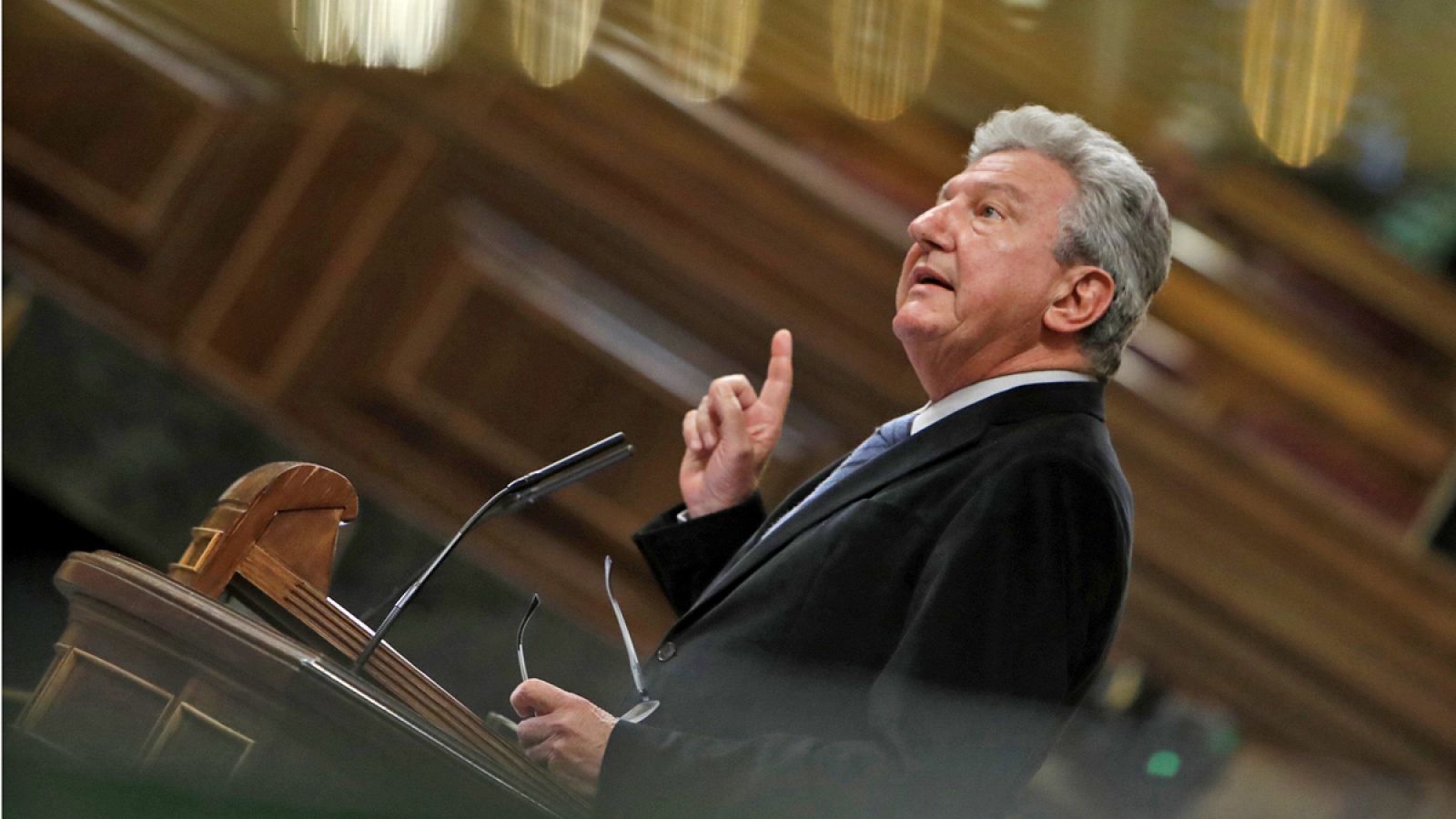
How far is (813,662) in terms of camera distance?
0.94 metres

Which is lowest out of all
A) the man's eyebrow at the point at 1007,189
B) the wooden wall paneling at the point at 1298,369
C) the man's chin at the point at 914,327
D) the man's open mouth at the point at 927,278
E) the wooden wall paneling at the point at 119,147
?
the wooden wall paneling at the point at 119,147

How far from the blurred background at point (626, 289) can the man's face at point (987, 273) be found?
107cm

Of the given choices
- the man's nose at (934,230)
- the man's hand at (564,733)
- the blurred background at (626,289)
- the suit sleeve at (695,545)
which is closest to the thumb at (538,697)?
the man's hand at (564,733)

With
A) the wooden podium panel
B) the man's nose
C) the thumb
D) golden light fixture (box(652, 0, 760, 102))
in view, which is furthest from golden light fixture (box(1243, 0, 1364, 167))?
the wooden podium panel

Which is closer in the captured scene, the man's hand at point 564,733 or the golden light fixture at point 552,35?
the man's hand at point 564,733

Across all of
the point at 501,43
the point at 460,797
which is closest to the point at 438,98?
the point at 501,43

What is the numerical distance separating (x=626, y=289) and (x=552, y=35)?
39cm

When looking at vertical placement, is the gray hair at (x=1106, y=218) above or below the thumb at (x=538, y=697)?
above

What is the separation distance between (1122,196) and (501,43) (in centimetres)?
138

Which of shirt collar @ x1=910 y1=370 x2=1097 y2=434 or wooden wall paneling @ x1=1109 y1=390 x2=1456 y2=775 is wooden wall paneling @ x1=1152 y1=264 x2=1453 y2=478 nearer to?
wooden wall paneling @ x1=1109 y1=390 x2=1456 y2=775

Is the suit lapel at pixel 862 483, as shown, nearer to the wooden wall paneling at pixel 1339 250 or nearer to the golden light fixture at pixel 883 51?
the golden light fixture at pixel 883 51

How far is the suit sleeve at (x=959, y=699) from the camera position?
818mm

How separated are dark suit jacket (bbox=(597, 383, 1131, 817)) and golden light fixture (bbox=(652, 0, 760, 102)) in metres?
1.31

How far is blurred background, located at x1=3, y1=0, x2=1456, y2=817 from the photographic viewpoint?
7.22 feet
